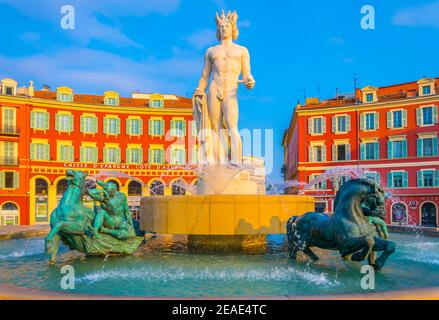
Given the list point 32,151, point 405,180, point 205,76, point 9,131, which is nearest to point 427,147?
point 405,180

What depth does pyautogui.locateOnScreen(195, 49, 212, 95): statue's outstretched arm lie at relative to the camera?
12109 millimetres

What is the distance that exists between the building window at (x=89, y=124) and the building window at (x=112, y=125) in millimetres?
1052

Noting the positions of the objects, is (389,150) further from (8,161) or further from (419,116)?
(8,161)

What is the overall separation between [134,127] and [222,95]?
36.2 m

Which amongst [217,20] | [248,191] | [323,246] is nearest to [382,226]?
[323,246]

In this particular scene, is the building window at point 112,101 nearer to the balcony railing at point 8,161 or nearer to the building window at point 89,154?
the building window at point 89,154

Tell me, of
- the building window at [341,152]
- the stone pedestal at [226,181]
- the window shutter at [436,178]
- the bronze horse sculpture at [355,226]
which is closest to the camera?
the bronze horse sculpture at [355,226]

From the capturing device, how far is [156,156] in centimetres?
4731

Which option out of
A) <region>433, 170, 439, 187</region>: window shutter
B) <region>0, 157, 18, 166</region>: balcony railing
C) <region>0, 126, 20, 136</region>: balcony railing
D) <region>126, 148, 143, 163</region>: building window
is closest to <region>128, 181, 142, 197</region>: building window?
<region>126, 148, 143, 163</region>: building window

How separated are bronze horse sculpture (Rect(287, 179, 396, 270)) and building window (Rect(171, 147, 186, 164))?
133 ft

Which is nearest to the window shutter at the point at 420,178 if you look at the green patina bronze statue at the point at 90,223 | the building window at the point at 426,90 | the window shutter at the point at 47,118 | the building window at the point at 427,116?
the building window at the point at 427,116

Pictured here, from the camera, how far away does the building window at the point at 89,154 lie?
44.8 m

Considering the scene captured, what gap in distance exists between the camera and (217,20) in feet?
39.9
